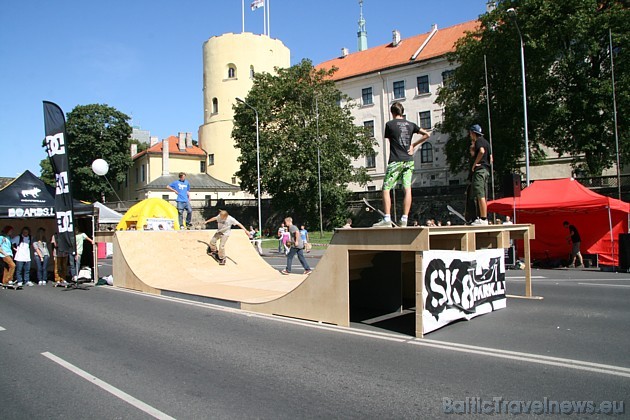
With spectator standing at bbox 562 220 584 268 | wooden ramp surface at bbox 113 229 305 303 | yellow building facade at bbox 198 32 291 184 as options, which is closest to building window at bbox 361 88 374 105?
yellow building facade at bbox 198 32 291 184

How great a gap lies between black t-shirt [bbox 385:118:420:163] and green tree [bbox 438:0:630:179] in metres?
27.4

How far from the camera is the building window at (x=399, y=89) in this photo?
55131 millimetres

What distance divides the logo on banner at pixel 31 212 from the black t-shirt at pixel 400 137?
38.5 ft

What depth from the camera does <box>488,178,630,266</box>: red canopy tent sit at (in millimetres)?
17172

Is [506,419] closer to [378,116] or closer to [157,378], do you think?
[157,378]

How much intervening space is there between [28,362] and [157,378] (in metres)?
2.07

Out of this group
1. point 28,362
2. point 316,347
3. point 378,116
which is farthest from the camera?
point 378,116

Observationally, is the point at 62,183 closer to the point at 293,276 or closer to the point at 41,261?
the point at 41,261

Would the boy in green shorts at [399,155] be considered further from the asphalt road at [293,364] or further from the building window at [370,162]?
the building window at [370,162]

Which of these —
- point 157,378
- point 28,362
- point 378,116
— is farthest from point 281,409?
point 378,116

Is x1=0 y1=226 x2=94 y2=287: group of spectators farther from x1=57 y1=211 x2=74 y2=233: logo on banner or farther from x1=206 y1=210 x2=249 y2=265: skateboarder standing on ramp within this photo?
x1=206 y1=210 x2=249 y2=265: skateboarder standing on ramp

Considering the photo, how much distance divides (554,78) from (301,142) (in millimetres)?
22535

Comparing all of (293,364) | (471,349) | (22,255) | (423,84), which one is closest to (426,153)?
(423,84)

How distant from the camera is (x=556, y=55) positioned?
33.8m
